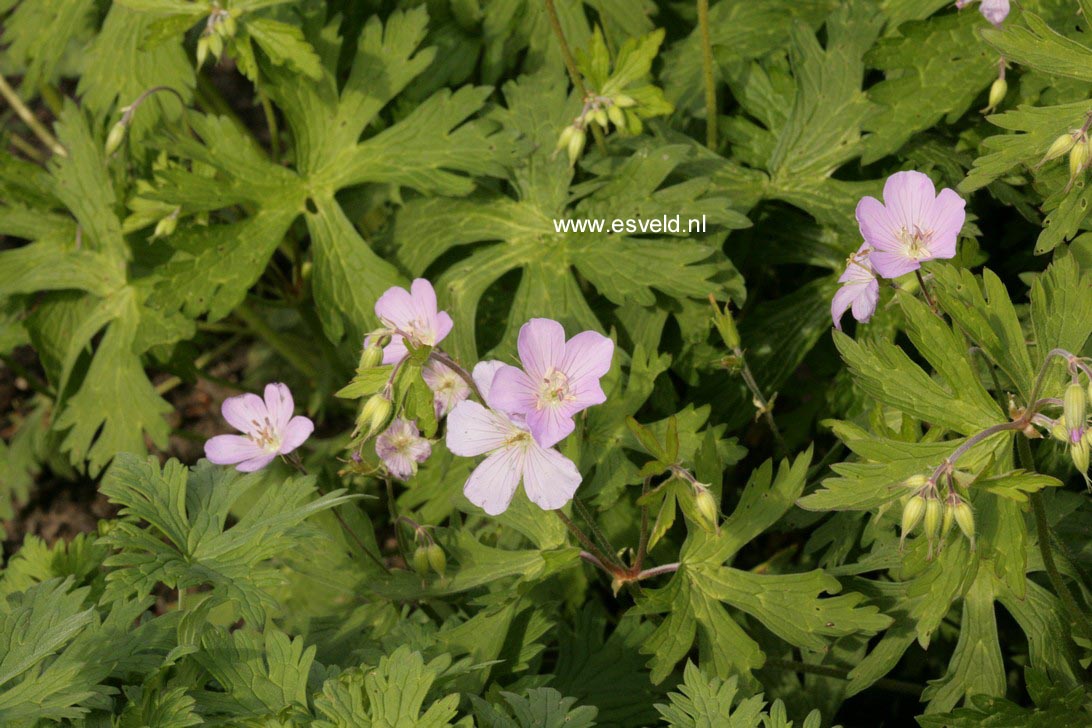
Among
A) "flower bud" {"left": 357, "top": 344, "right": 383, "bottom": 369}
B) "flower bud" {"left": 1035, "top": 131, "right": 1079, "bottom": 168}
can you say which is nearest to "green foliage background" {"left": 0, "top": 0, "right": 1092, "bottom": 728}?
"flower bud" {"left": 1035, "top": 131, "right": 1079, "bottom": 168}

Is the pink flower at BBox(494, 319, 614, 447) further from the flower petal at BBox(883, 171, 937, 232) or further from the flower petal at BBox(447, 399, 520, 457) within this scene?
the flower petal at BBox(883, 171, 937, 232)

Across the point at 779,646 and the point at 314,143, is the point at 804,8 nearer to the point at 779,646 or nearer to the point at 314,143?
the point at 314,143

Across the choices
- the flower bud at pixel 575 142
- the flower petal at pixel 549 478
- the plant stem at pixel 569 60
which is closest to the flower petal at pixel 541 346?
the flower petal at pixel 549 478

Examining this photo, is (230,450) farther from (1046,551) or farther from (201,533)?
(1046,551)

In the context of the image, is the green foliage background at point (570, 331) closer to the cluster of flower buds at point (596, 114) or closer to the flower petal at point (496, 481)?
the cluster of flower buds at point (596, 114)

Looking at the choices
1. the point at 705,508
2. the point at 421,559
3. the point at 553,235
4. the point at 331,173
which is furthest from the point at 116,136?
the point at 705,508
